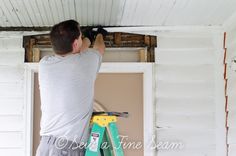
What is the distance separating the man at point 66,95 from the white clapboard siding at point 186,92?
49.4 inches

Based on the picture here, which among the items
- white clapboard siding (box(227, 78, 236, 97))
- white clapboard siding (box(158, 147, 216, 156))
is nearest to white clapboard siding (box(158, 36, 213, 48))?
white clapboard siding (box(227, 78, 236, 97))

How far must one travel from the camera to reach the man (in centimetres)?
237

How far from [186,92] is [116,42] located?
0.77 meters

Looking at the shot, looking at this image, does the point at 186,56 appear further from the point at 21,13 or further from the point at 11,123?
the point at 11,123

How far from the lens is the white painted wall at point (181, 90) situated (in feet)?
11.6

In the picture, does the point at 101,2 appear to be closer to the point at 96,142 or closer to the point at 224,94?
the point at 96,142

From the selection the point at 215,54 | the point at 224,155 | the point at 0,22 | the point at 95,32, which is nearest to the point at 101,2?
the point at 95,32

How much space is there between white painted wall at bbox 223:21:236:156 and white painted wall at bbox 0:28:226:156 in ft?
0.50

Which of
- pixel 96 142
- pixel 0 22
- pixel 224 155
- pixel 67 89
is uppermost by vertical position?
pixel 0 22

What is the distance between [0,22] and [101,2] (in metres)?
1.01

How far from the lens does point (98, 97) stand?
3.65 meters

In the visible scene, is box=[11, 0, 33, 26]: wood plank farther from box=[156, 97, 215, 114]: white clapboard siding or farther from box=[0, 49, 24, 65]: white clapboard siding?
box=[156, 97, 215, 114]: white clapboard siding

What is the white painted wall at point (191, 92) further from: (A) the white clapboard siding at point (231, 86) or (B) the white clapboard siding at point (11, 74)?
(B) the white clapboard siding at point (11, 74)

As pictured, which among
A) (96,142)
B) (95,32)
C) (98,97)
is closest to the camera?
(96,142)
